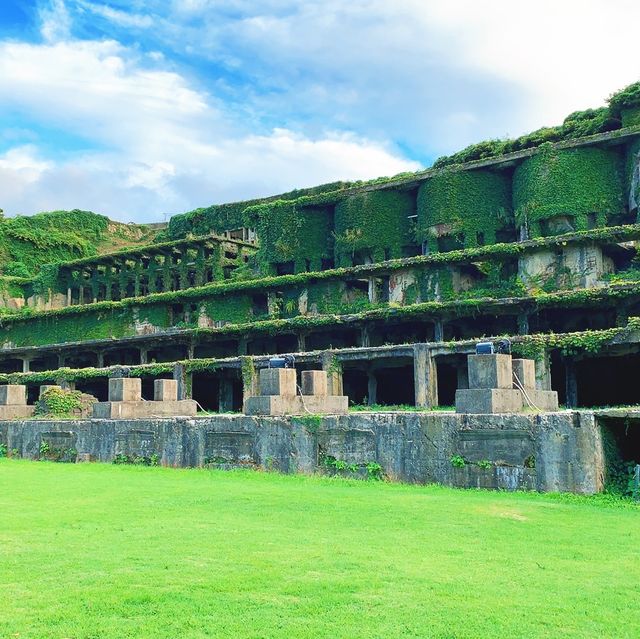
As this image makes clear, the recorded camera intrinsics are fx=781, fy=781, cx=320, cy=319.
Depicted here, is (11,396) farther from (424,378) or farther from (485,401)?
(485,401)

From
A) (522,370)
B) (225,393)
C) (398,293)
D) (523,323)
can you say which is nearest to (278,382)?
(522,370)

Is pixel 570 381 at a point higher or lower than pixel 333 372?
lower

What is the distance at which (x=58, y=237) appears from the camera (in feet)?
243

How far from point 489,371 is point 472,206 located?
32318 mm

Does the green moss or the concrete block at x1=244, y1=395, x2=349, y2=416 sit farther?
the green moss

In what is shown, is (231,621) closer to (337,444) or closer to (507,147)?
(337,444)

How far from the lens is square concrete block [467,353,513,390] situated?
16781mm

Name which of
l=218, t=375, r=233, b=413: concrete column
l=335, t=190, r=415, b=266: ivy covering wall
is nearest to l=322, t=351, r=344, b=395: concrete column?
l=218, t=375, r=233, b=413: concrete column

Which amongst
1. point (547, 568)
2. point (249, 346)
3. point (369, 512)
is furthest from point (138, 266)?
point (547, 568)

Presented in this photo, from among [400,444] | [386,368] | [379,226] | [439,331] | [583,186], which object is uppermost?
[583,186]

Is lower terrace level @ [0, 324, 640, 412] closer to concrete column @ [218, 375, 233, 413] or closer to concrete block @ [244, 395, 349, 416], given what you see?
concrete column @ [218, 375, 233, 413]

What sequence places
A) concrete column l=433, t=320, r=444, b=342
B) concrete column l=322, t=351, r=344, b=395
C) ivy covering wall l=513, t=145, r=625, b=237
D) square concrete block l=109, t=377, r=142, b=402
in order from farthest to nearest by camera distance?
ivy covering wall l=513, t=145, r=625, b=237 < concrete column l=433, t=320, r=444, b=342 < concrete column l=322, t=351, r=344, b=395 < square concrete block l=109, t=377, r=142, b=402

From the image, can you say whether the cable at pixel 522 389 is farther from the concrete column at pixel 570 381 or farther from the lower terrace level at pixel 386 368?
the concrete column at pixel 570 381

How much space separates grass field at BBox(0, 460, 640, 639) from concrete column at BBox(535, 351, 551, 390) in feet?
48.5
